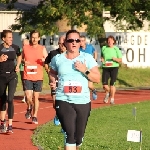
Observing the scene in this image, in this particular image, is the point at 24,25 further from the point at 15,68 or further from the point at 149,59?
the point at 15,68

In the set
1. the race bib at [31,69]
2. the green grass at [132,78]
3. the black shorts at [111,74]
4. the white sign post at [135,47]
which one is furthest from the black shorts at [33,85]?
the white sign post at [135,47]

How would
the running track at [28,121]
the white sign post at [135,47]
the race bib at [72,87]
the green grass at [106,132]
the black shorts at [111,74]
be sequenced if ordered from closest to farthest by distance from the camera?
the race bib at [72,87] < the green grass at [106,132] < the running track at [28,121] < the black shorts at [111,74] < the white sign post at [135,47]

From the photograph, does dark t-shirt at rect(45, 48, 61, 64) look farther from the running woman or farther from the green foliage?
the green foliage

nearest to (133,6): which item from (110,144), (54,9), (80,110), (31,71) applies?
(54,9)

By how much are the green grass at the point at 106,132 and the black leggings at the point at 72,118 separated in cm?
251

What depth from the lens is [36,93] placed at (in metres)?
18.8

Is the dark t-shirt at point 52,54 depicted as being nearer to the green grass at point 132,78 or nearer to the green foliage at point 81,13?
the green grass at point 132,78

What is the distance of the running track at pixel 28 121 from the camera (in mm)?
15266

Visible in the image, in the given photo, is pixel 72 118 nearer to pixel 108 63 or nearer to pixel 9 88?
pixel 9 88

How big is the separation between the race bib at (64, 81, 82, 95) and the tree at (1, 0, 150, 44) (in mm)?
30139

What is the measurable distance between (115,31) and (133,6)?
3255 millimetres

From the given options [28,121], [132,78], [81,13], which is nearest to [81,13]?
[81,13]

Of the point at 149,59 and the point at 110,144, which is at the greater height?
the point at 110,144

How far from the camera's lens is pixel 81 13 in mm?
42750
